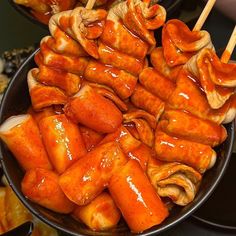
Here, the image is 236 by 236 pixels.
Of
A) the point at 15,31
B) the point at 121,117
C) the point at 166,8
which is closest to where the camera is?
the point at 121,117

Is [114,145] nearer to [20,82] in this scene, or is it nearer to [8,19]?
[20,82]

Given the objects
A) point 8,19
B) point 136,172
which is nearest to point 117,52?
point 136,172

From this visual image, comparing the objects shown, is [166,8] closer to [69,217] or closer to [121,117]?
[121,117]

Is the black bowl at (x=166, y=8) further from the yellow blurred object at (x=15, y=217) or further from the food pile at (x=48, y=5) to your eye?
the yellow blurred object at (x=15, y=217)

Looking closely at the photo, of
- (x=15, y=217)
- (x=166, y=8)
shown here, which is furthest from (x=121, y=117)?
(x=15, y=217)

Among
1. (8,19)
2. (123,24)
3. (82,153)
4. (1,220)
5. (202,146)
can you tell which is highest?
(123,24)

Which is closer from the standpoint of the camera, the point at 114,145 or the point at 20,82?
the point at 114,145

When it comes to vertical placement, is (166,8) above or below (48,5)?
above
